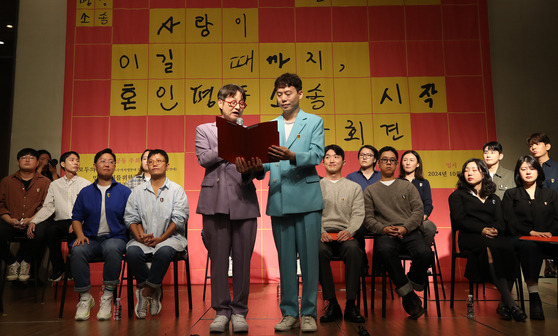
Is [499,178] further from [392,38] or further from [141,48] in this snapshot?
[141,48]

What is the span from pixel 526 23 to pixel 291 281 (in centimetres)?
470

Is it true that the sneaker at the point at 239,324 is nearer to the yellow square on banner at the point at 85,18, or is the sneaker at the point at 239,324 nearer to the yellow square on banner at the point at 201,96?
the yellow square on banner at the point at 201,96

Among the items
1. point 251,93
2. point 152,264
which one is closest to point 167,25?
point 251,93

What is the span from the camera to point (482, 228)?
353 cm

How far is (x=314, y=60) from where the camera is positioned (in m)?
5.44

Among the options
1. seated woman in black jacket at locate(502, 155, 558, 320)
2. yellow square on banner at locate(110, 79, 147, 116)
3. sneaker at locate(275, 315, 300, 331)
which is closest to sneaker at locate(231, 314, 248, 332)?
sneaker at locate(275, 315, 300, 331)

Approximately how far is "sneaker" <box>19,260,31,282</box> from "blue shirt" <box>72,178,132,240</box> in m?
1.55

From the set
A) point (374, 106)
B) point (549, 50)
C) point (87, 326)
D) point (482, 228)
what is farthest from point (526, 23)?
point (87, 326)

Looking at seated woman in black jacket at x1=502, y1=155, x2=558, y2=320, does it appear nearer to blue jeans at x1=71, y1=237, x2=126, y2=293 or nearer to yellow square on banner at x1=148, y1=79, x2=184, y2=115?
blue jeans at x1=71, y1=237, x2=126, y2=293

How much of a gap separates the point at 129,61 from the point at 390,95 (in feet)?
10.2

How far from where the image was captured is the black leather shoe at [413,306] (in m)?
3.09

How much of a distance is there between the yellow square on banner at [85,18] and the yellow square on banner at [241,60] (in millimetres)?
1615

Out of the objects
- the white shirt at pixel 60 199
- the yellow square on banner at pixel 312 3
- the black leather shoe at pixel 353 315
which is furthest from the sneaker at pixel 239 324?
the yellow square on banner at pixel 312 3

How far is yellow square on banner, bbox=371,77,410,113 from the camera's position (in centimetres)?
538
